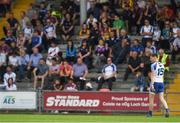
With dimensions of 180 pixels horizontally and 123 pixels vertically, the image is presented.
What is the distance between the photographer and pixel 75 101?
27.4 metres

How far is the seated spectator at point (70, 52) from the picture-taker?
3067 cm

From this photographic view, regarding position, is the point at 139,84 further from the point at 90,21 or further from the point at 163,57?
the point at 90,21

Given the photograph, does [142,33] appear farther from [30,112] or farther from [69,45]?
[30,112]

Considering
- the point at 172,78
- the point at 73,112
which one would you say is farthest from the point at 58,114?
the point at 172,78

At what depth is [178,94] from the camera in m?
27.0

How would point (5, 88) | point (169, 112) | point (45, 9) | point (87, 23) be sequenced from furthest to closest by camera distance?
point (45, 9)
point (87, 23)
point (5, 88)
point (169, 112)

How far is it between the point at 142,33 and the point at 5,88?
6232mm

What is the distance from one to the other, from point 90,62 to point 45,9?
497 centimetres

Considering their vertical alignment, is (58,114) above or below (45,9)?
below

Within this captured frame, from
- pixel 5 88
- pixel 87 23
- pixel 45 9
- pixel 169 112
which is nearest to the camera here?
pixel 169 112

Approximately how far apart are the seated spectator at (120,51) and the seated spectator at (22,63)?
3844 mm

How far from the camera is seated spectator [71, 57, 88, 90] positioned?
29203 millimetres

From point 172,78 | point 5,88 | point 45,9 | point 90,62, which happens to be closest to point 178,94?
point 172,78

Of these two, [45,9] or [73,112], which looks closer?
[73,112]
